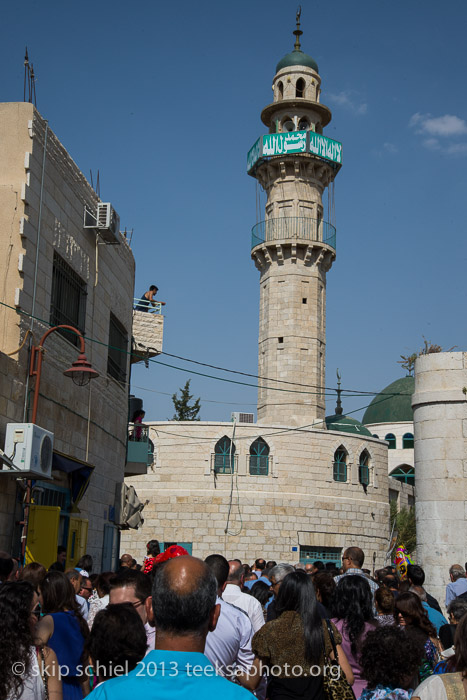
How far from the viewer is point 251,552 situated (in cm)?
2914

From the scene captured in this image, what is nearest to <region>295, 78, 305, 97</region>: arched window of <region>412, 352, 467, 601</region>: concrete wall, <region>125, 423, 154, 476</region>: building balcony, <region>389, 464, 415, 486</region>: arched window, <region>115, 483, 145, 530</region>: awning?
<region>125, 423, 154, 476</region>: building balcony

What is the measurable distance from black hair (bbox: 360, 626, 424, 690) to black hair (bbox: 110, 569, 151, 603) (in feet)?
4.73

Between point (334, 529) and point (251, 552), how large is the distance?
3.45m

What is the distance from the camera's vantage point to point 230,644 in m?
4.28

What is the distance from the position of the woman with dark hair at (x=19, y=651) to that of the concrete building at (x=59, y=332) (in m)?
6.45

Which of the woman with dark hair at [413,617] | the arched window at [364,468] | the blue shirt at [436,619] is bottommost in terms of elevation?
the blue shirt at [436,619]

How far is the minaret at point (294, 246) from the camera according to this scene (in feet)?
108

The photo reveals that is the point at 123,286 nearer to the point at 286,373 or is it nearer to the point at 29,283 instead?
the point at 29,283

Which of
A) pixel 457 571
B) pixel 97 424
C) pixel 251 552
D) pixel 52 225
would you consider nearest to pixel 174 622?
pixel 457 571

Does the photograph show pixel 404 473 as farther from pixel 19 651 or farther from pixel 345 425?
pixel 19 651

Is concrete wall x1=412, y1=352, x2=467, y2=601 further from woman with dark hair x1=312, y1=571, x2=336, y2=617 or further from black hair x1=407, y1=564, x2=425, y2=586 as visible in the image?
woman with dark hair x1=312, y1=571, x2=336, y2=617

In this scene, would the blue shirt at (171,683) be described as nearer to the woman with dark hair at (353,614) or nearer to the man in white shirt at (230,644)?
the man in white shirt at (230,644)

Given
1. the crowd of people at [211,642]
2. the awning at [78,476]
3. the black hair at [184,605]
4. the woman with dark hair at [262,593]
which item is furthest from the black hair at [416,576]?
the black hair at [184,605]

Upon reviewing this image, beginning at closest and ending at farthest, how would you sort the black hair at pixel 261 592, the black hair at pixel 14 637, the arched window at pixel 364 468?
the black hair at pixel 14 637 < the black hair at pixel 261 592 < the arched window at pixel 364 468
